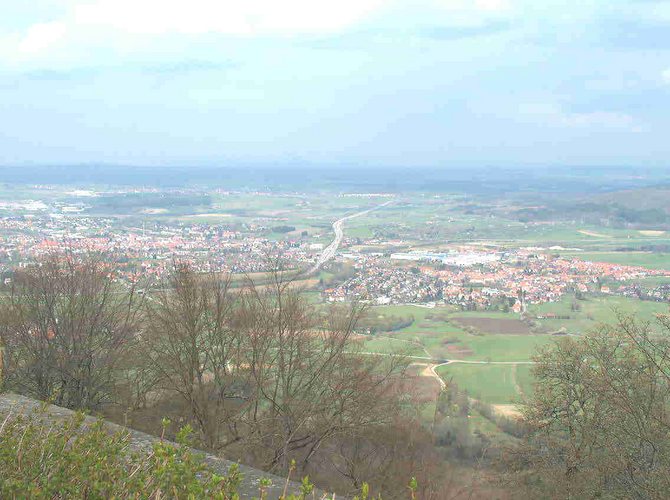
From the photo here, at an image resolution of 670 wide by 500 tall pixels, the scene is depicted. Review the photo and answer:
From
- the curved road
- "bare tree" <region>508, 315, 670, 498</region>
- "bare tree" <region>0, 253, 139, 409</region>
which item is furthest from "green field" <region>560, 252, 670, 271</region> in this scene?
"bare tree" <region>0, 253, 139, 409</region>

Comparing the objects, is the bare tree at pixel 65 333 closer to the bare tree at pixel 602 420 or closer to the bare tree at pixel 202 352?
the bare tree at pixel 202 352

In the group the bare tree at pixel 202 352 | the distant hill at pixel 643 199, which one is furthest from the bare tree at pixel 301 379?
the distant hill at pixel 643 199

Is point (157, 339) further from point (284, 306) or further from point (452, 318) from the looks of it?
point (452, 318)

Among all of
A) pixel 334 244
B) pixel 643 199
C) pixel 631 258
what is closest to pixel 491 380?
pixel 334 244

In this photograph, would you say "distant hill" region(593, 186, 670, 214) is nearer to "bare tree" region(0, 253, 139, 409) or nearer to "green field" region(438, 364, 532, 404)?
"green field" region(438, 364, 532, 404)

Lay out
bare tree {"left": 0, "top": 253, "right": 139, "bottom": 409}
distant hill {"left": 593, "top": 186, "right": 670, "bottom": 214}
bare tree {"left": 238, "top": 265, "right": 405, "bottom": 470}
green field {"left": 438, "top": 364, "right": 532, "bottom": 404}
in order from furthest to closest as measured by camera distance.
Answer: distant hill {"left": 593, "top": 186, "right": 670, "bottom": 214} → green field {"left": 438, "top": 364, "right": 532, "bottom": 404} → bare tree {"left": 0, "top": 253, "right": 139, "bottom": 409} → bare tree {"left": 238, "top": 265, "right": 405, "bottom": 470}

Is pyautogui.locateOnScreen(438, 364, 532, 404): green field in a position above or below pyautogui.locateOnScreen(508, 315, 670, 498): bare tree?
below

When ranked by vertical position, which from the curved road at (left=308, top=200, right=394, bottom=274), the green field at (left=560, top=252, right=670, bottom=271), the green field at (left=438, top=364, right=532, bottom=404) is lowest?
the green field at (left=438, top=364, right=532, bottom=404)

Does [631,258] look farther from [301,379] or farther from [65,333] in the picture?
[65,333]
